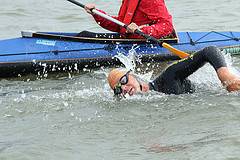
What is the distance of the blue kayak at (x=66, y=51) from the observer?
26.9 feet

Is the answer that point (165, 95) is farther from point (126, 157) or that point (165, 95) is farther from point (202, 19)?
point (202, 19)

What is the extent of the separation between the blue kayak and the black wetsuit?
7.63ft

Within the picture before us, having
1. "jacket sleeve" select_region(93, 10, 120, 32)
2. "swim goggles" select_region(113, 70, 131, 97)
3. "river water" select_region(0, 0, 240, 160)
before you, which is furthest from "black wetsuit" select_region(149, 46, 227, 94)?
"jacket sleeve" select_region(93, 10, 120, 32)

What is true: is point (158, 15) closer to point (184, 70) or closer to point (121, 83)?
point (184, 70)

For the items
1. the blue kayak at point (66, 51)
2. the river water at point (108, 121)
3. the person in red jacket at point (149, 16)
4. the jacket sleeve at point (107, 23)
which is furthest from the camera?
the jacket sleeve at point (107, 23)

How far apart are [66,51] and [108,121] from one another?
2.67 metres

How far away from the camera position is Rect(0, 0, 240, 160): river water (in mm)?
4957

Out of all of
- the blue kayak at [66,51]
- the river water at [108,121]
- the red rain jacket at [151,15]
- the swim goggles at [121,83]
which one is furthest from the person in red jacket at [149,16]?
the swim goggles at [121,83]

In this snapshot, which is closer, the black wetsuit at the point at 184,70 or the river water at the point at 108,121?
the river water at the point at 108,121

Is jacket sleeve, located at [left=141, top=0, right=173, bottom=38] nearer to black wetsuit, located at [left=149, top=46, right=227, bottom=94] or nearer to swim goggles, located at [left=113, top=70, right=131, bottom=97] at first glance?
black wetsuit, located at [left=149, top=46, right=227, bottom=94]

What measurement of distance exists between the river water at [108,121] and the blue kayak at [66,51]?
0.18 m

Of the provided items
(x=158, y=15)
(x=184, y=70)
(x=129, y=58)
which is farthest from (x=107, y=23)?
(x=184, y=70)

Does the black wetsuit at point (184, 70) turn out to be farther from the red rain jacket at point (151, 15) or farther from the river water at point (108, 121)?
the red rain jacket at point (151, 15)

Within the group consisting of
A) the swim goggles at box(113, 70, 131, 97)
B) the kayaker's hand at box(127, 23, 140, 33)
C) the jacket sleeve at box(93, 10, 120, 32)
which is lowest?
the jacket sleeve at box(93, 10, 120, 32)
